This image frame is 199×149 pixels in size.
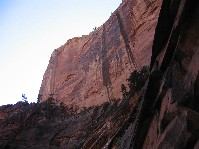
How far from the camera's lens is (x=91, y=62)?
4106 cm

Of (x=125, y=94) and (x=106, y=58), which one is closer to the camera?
(x=125, y=94)

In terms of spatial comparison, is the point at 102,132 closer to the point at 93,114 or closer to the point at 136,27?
the point at 93,114

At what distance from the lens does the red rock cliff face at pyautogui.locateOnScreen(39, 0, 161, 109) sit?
1264 inches

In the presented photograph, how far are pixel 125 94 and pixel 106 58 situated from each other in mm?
11376

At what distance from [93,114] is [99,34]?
17401 mm

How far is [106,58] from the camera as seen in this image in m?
37.6

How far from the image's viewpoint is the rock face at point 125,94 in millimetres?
6188

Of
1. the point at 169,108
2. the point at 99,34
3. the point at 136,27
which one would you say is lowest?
the point at 169,108

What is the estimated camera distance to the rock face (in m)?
6.19

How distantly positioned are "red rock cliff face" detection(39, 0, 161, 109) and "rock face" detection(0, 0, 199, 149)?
14 centimetres

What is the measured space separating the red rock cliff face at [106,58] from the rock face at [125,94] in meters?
0.14

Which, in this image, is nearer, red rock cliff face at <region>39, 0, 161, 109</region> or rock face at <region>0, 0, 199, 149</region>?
rock face at <region>0, 0, 199, 149</region>

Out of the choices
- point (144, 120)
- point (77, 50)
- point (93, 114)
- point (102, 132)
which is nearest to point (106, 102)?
point (93, 114)

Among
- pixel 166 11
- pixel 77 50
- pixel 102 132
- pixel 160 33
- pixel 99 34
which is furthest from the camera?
pixel 77 50
